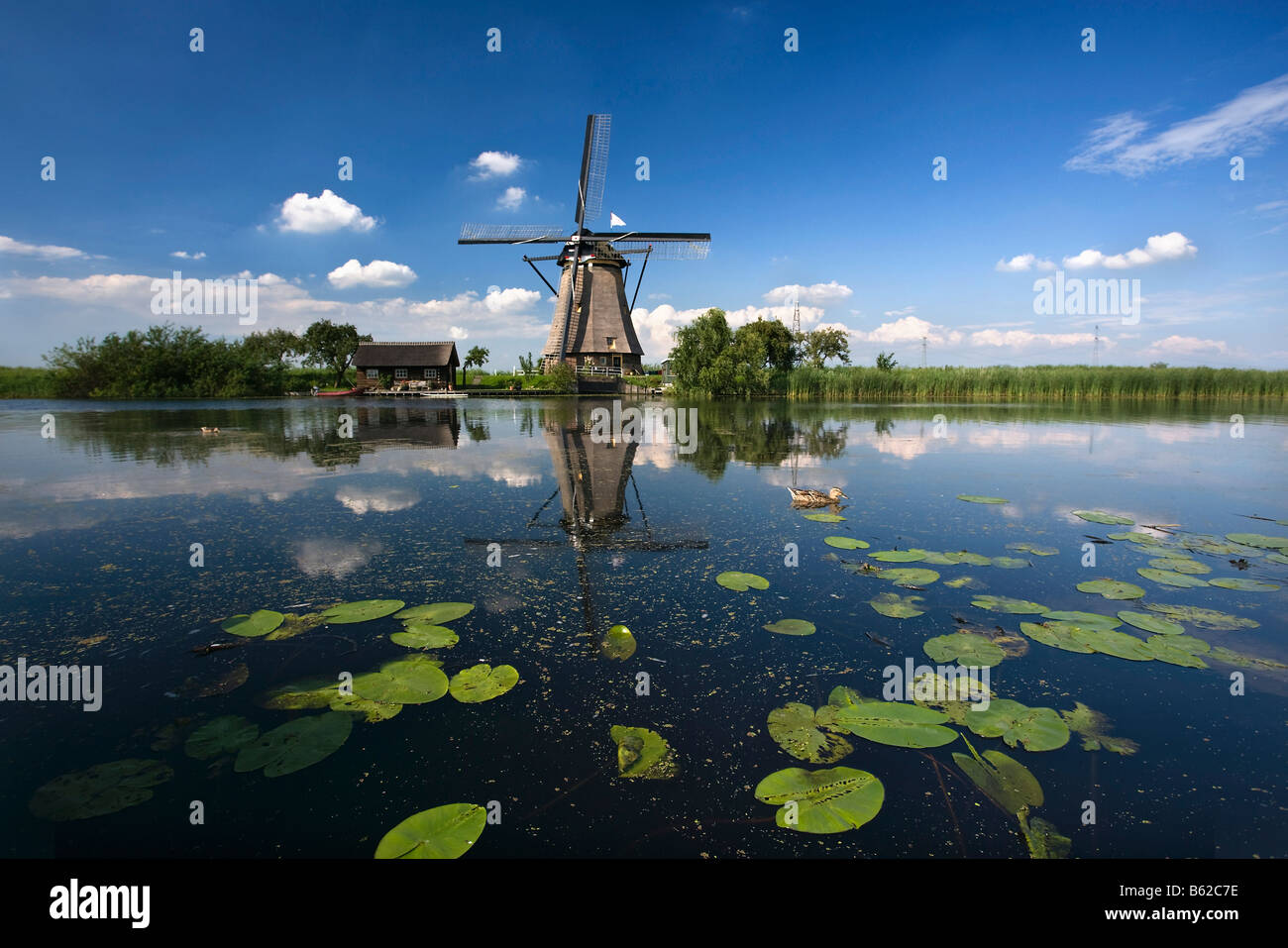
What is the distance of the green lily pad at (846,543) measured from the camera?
18.1 feet

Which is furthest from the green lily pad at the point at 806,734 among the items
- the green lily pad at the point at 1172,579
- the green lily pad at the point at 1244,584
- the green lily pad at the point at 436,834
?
the green lily pad at the point at 1244,584

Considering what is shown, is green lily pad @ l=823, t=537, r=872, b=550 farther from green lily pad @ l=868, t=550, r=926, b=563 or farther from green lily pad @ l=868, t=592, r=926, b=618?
green lily pad @ l=868, t=592, r=926, b=618

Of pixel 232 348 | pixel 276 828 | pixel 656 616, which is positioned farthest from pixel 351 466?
pixel 232 348

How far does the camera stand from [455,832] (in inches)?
79.0

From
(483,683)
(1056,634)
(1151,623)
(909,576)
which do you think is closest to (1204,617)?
(1151,623)

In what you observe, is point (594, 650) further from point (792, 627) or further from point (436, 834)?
point (436, 834)

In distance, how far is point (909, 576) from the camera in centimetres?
470

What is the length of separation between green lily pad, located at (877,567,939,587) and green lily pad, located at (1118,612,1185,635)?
4.01ft

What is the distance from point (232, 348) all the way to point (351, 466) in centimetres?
4410

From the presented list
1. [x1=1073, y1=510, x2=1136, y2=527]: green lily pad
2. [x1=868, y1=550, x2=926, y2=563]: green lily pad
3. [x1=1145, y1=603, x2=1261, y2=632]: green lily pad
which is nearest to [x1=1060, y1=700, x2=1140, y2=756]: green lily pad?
[x1=1145, y1=603, x2=1261, y2=632]: green lily pad

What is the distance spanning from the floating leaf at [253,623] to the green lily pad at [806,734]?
10.9ft

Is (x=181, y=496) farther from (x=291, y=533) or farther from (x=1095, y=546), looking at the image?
(x=1095, y=546)

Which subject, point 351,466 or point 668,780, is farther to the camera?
point 351,466

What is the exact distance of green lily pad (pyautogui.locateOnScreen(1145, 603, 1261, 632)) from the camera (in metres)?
3.76
